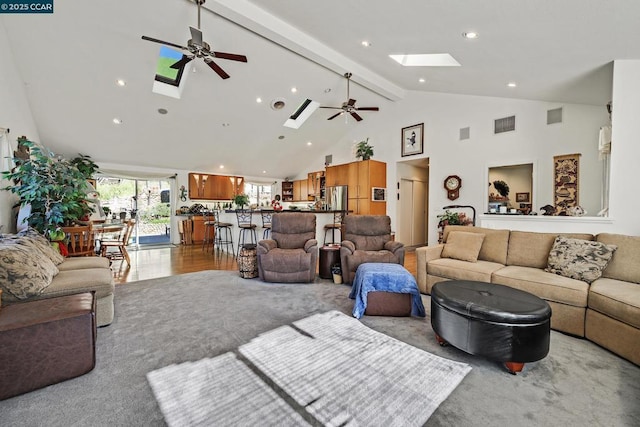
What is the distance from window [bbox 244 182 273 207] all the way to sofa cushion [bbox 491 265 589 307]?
9.02 meters

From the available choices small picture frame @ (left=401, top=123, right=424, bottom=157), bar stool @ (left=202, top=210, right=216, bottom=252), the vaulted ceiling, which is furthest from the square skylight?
bar stool @ (left=202, top=210, right=216, bottom=252)

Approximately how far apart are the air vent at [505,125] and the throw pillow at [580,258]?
323 centimetres

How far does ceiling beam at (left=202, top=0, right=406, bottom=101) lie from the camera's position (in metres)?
3.56

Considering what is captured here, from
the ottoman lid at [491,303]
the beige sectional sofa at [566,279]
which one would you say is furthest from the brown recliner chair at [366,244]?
the ottoman lid at [491,303]

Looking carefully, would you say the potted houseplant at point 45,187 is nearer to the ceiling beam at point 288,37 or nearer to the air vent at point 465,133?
the ceiling beam at point 288,37

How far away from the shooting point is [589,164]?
4426mm

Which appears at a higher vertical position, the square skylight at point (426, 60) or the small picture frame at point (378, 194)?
the square skylight at point (426, 60)

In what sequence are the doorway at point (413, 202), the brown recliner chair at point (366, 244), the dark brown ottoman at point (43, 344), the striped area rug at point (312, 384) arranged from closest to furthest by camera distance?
the striped area rug at point (312, 384)
the dark brown ottoman at point (43, 344)
the brown recliner chair at point (366, 244)
the doorway at point (413, 202)

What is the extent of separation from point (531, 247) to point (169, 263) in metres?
6.18

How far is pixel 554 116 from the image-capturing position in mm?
4754

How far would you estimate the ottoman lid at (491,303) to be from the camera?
6.14 ft

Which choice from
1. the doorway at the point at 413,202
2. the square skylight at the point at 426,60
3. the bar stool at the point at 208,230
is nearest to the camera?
the square skylight at the point at 426,60

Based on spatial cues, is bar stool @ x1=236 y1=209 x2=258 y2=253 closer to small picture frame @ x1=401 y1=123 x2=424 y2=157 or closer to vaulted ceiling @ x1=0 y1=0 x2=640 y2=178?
vaulted ceiling @ x1=0 y1=0 x2=640 y2=178

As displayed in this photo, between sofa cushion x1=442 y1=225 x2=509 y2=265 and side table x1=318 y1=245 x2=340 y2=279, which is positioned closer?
sofa cushion x1=442 y1=225 x2=509 y2=265
